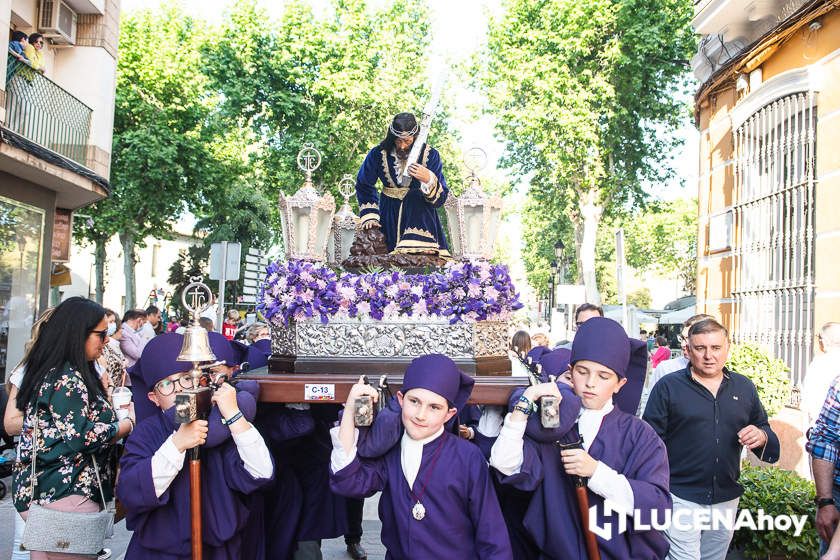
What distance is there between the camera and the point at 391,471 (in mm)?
3473

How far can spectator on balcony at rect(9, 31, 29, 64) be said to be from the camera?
12656mm

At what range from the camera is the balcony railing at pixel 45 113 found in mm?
12776

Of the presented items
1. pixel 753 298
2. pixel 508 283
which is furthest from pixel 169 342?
pixel 753 298

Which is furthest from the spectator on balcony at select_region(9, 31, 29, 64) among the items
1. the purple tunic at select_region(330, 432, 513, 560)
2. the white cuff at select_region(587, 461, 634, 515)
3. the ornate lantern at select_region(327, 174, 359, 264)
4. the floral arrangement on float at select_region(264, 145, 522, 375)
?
the white cuff at select_region(587, 461, 634, 515)

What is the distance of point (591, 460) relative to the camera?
3.18m

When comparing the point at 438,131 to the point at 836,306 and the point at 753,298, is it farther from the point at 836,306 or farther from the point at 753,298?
the point at 836,306

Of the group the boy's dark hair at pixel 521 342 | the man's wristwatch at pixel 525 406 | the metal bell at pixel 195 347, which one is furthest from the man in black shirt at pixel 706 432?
the metal bell at pixel 195 347

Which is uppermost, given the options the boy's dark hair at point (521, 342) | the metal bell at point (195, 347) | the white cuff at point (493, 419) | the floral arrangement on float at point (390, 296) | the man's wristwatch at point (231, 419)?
the floral arrangement on float at point (390, 296)

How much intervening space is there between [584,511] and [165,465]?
177 cm

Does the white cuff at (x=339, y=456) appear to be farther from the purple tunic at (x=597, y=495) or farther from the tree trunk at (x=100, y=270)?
the tree trunk at (x=100, y=270)

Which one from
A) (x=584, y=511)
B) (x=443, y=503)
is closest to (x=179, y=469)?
(x=443, y=503)

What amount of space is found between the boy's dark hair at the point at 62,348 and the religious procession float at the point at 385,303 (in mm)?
842

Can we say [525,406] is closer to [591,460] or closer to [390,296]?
[591,460]

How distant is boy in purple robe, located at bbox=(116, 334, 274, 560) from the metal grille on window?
6821mm
